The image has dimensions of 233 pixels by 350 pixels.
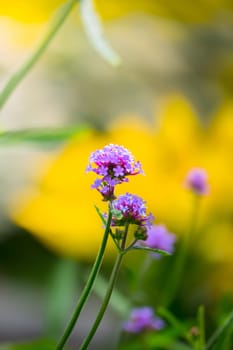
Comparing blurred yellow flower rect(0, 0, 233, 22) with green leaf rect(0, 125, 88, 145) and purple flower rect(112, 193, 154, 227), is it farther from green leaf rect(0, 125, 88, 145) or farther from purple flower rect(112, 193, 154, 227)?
purple flower rect(112, 193, 154, 227)

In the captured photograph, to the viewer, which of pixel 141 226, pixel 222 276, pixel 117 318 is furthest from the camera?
pixel 117 318

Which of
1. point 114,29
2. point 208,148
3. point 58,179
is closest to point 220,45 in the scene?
point 114,29

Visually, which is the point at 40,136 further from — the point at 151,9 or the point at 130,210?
the point at 151,9

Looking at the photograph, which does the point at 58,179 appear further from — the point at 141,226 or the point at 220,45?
the point at 141,226

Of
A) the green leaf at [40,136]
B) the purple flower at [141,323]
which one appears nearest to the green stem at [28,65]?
the green leaf at [40,136]

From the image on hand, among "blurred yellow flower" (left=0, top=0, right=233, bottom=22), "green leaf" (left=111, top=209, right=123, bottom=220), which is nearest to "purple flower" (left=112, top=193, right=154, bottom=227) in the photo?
"green leaf" (left=111, top=209, right=123, bottom=220)

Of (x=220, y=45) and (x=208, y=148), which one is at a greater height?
(x=220, y=45)

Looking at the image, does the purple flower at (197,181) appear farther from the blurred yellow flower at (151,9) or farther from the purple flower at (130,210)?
the blurred yellow flower at (151,9)

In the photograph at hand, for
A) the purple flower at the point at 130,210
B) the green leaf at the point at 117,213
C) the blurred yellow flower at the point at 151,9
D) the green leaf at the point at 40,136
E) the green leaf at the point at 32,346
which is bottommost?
the green leaf at the point at 32,346
